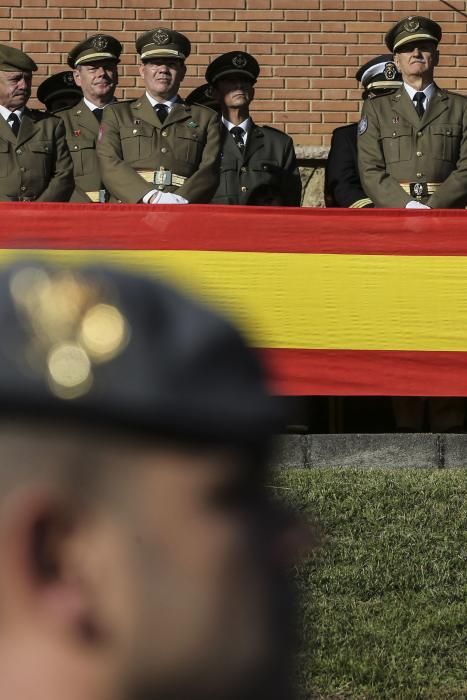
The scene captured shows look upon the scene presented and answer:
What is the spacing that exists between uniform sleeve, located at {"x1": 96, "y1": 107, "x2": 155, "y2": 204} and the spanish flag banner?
76cm

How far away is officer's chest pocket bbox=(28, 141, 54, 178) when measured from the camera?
9.18 m

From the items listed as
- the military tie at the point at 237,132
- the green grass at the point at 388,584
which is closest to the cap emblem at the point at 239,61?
the military tie at the point at 237,132

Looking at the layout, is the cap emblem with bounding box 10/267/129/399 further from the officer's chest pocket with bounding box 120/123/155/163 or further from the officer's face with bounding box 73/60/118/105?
the officer's face with bounding box 73/60/118/105

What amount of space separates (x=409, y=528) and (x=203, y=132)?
136 inches

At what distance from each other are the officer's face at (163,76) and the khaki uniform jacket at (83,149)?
455 millimetres

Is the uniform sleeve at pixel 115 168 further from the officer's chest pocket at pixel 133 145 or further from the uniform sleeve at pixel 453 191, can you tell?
the uniform sleeve at pixel 453 191

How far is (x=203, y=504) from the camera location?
0.72 meters

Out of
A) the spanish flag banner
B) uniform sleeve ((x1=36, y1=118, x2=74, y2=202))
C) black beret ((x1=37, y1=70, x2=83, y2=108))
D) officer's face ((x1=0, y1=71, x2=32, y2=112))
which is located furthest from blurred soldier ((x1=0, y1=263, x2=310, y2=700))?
black beret ((x1=37, y1=70, x2=83, y2=108))

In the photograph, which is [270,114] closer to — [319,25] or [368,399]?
[319,25]

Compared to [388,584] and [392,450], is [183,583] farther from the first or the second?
[392,450]

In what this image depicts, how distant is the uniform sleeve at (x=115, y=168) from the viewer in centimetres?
856

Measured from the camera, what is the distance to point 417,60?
8945 mm

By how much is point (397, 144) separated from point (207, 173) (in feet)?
3.54

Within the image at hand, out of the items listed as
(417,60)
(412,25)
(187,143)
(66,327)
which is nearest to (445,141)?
(417,60)
